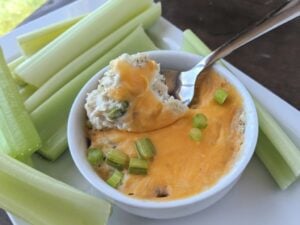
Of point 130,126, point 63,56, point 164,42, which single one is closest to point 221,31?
point 164,42

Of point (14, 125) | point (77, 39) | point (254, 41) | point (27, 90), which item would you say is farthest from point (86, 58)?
point (254, 41)

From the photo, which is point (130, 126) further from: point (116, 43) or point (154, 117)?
point (116, 43)

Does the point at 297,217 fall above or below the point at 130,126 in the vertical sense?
below

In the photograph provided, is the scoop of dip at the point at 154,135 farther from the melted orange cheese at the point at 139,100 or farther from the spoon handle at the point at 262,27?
the spoon handle at the point at 262,27

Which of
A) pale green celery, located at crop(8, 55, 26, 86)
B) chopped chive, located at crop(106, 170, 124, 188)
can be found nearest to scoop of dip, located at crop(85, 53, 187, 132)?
chopped chive, located at crop(106, 170, 124, 188)

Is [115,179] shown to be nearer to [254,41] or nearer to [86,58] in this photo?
[86,58]

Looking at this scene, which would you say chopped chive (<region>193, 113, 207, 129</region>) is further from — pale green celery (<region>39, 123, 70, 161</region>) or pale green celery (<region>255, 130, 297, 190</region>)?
pale green celery (<region>39, 123, 70, 161</region>)
